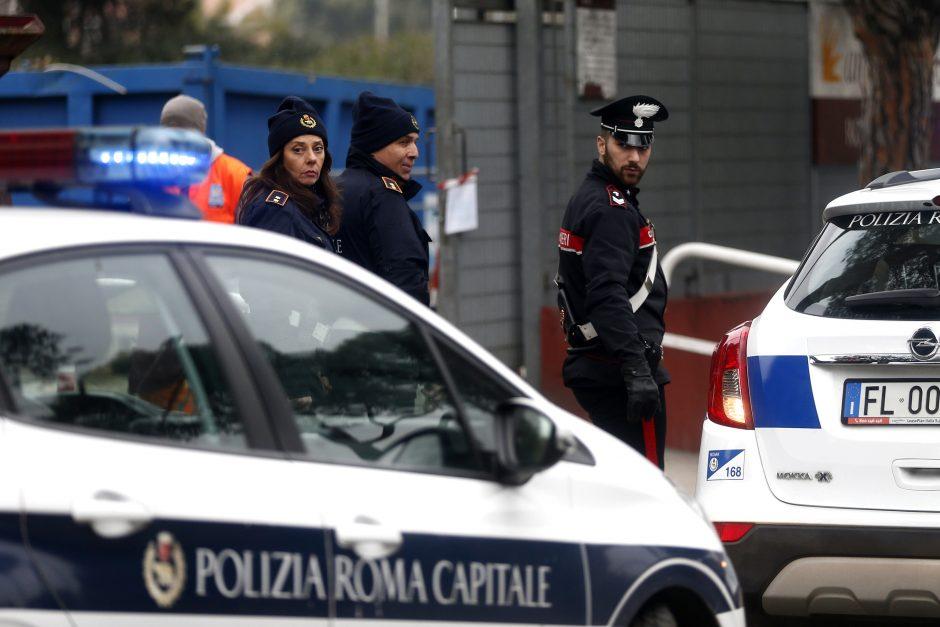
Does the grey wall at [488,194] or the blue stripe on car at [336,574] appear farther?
the grey wall at [488,194]

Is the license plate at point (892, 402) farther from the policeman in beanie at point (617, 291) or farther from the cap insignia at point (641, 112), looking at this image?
the cap insignia at point (641, 112)

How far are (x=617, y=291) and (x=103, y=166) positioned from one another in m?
2.62

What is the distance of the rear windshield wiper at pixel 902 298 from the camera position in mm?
4863

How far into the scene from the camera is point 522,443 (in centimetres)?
354

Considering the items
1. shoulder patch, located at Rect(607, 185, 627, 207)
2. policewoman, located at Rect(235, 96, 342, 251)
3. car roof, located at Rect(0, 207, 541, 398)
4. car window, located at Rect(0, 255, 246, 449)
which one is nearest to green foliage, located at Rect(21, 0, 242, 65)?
policewoman, located at Rect(235, 96, 342, 251)

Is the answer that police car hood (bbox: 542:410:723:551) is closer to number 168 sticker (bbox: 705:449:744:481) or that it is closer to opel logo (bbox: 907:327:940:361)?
number 168 sticker (bbox: 705:449:744:481)

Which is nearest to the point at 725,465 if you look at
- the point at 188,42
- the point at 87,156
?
the point at 87,156

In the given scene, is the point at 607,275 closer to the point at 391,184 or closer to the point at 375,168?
the point at 391,184

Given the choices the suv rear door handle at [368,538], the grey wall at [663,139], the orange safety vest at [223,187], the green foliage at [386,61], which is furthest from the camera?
the green foliage at [386,61]

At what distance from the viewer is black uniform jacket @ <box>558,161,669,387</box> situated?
5574 millimetres

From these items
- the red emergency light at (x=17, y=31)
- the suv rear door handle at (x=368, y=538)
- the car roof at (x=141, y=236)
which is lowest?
the suv rear door handle at (x=368, y=538)

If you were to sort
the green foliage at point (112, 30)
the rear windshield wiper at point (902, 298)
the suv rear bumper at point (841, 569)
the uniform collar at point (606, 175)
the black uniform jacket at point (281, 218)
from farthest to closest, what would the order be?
the green foliage at point (112, 30)
the uniform collar at point (606, 175)
the black uniform jacket at point (281, 218)
the rear windshield wiper at point (902, 298)
the suv rear bumper at point (841, 569)

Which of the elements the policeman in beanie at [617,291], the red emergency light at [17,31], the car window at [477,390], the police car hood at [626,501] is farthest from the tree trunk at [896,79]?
the car window at [477,390]

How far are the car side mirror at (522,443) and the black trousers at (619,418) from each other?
2.29 m
